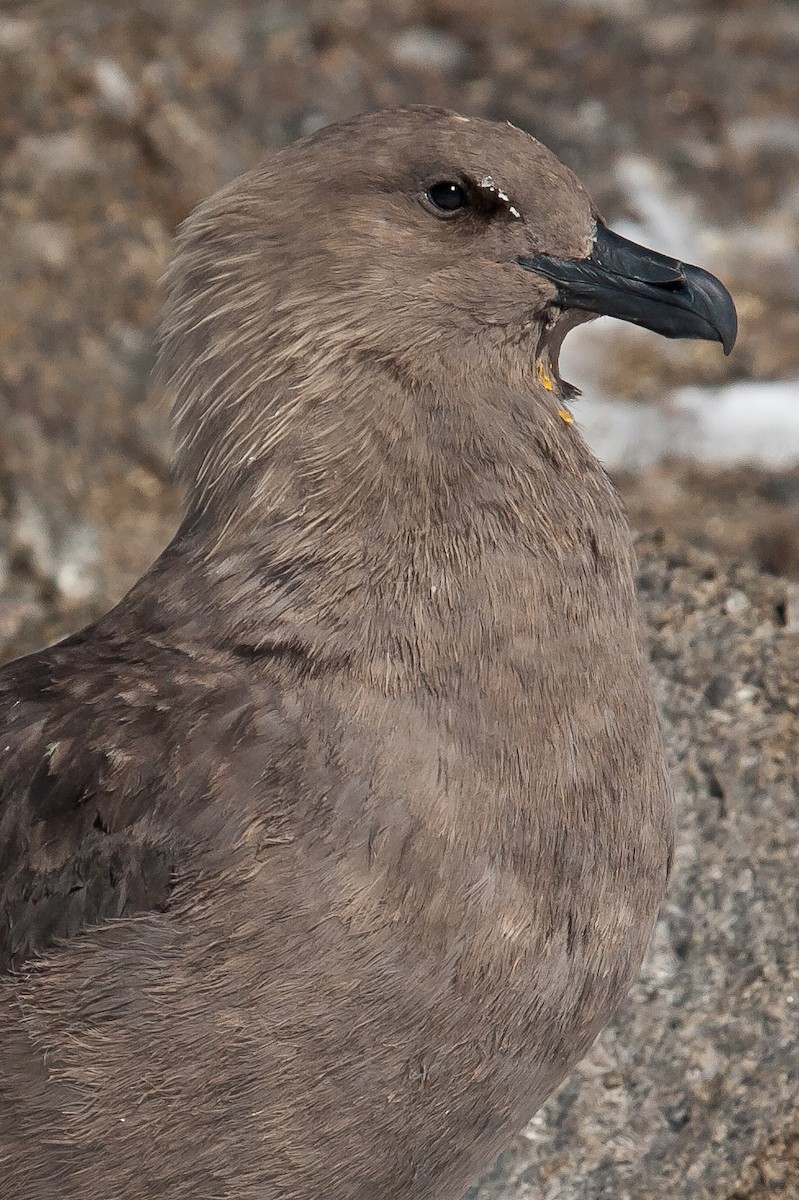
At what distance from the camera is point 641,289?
2.88 meters

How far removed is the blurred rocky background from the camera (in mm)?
3586

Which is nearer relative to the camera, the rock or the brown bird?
the brown bird

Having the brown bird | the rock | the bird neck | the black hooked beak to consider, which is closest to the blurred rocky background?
the rock

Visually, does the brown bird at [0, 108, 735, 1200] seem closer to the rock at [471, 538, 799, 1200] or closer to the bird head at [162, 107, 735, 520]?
the bird head at [162, 107, 735, 520]

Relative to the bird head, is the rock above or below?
below

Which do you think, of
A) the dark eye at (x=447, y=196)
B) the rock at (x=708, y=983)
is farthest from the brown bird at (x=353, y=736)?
the rock at (x=708, y=983)

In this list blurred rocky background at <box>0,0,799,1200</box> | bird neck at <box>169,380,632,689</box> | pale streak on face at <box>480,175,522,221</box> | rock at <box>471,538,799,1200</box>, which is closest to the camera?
bird neck at <box>169,380,632,689</box>

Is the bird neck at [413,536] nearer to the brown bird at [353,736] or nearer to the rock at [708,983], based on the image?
the brown bird at [353,736]

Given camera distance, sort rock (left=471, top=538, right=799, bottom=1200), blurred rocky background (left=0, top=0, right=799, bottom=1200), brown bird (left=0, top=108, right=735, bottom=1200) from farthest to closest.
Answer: blurred rocky background (left=0, top=0, right=799, bottom=1200) < rock (left=471, top=538, right=799, bottom=1200) < brown bird (left=0, top=108, right=735, bottom=1200)

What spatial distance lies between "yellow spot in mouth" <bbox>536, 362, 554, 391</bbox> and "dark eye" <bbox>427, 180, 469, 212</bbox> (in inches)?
11.3

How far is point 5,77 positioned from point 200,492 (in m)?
4.00

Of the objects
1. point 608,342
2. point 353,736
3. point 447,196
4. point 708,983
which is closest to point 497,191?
point 447,196

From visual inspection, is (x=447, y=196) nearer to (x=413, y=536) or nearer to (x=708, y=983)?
(x=413, y=536)

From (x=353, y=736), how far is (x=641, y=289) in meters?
0.90
